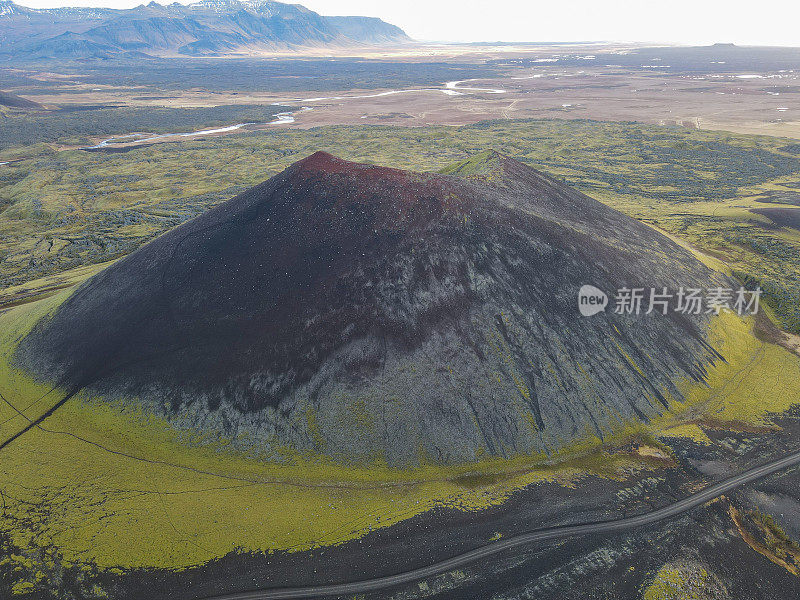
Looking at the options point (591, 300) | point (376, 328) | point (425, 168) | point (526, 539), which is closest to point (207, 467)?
point (376, 328)

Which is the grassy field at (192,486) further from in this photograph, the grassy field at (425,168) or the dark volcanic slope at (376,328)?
the grassy field at (425,168)

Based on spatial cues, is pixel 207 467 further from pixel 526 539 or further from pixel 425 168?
pixel 425 168

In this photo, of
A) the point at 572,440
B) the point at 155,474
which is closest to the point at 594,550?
the point at 572,440

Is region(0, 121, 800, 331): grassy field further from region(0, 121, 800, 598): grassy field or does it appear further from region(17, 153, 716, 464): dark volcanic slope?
region(17, 153, 716, 464): dark volcanic slope

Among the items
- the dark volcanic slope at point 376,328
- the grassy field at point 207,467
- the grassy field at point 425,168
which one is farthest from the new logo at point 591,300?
the grassy field at point 425,168

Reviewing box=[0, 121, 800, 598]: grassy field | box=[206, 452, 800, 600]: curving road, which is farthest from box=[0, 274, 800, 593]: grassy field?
box=[206, 452, 800, 600]: curving road

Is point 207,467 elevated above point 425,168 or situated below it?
below
